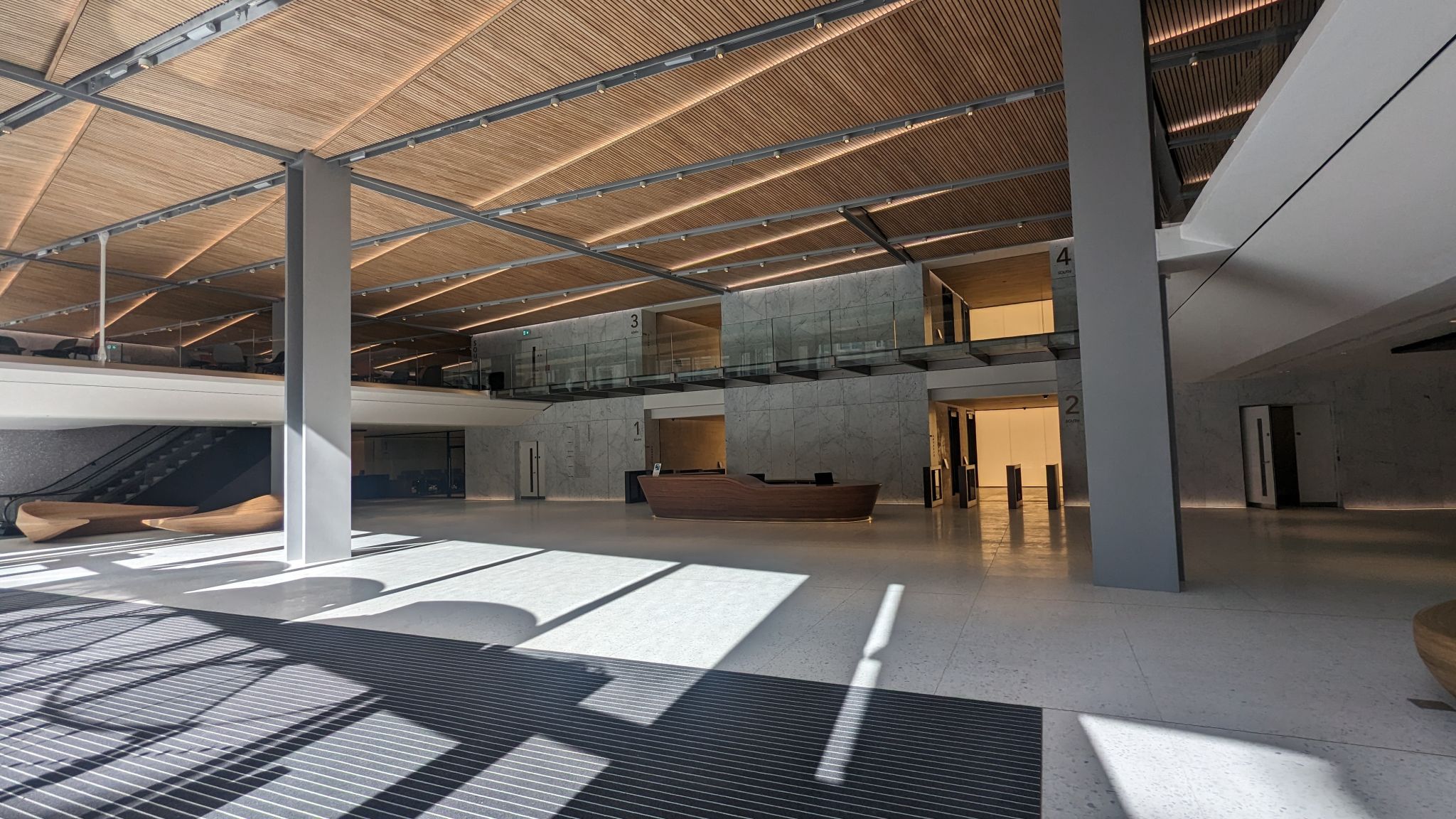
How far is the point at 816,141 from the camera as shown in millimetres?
10180

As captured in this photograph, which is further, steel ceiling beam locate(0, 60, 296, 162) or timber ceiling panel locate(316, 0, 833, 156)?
steel ceiling beam locate(0, 60, 296, 162)

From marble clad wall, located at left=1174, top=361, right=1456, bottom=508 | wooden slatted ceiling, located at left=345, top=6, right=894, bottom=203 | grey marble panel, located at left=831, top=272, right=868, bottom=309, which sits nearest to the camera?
wooden slatted ceiling, located at left=345, top=6, right=894, bottom=203

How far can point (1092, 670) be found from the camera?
13.2 feet

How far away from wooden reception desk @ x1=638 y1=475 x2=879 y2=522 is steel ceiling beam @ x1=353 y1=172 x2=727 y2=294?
4.98 metres

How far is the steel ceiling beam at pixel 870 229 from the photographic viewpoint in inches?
528

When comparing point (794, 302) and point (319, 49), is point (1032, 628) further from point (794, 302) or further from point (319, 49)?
point (794, 302)

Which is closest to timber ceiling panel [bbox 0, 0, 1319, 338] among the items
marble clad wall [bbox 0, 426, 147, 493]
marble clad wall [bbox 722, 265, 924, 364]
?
marble clad wall [bbox 722, 265, 924, 364]

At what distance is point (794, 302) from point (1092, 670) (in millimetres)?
15632

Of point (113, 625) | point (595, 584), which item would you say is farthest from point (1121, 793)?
point (113, 625)

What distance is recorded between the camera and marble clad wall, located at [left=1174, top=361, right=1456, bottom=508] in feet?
40.9

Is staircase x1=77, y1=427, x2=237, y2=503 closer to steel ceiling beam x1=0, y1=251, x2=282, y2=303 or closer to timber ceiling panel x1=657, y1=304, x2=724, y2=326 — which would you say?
steel ceiling beam x1=0, y1=251, x2=282, y2=303

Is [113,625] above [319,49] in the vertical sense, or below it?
below

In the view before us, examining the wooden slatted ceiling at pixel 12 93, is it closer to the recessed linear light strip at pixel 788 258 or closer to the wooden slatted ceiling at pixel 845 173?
the wooden slatted ceiling at pixel 845 173

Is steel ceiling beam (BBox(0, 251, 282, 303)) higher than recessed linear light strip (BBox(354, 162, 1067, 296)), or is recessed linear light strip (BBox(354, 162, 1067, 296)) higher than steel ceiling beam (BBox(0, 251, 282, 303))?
recessed linear light strip (BBox(354, 162, 1067, 296))
